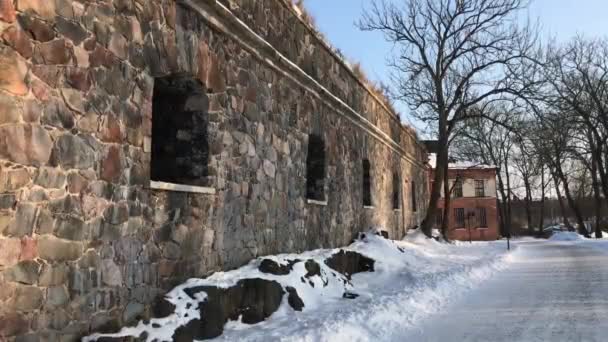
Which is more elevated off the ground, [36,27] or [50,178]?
[36,27]

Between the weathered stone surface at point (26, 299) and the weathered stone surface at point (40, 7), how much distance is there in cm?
208

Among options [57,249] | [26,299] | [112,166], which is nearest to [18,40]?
[112,166]

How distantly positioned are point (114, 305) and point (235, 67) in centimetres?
385

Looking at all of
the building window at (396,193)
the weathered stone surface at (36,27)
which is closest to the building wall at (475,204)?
the building window at (396,193)

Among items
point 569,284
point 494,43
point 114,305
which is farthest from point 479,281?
point 494,43

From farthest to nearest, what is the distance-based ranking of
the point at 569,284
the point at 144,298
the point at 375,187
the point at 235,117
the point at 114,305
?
the point at 375,187 → the point at 569,284 → the point at 235,117 → the point at 144,298 → the point at 114,305

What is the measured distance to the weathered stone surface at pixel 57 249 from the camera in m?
4.58

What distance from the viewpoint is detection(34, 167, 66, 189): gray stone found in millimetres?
4574

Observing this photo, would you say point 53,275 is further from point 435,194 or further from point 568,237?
point 568,237

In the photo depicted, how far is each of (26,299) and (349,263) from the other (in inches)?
317

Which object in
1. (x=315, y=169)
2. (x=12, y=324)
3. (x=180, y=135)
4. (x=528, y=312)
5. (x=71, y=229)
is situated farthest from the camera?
(x=315, y=169)

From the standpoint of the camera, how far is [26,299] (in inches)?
172

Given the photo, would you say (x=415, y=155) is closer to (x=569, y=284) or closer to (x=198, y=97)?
(x=569, y=284)

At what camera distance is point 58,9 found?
4828mm
